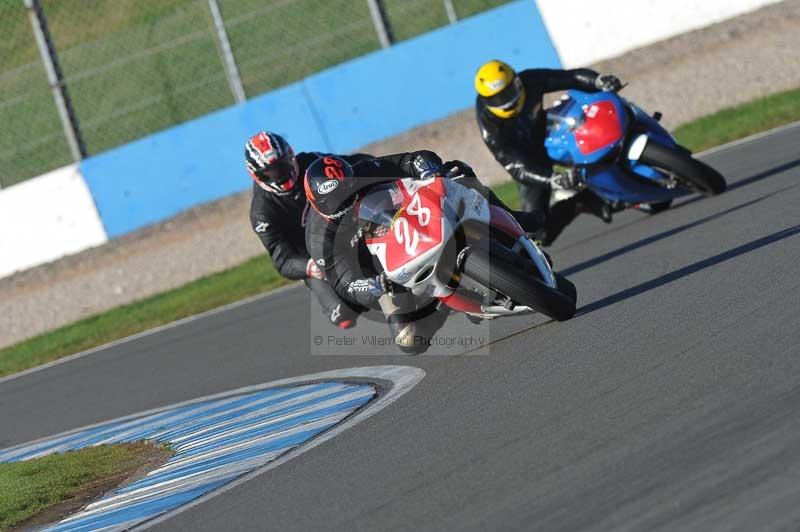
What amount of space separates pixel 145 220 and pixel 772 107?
8.16 meters

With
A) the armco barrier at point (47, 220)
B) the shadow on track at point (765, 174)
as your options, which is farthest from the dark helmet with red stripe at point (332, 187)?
the armco barrier at point (47, 220)

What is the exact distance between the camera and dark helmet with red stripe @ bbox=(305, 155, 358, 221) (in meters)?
7.45

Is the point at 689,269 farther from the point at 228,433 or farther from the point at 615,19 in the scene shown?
the point at 615,19

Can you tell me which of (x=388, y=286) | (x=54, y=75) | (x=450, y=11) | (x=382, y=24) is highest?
(x=54, y=75)

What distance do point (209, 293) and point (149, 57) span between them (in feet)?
17.3

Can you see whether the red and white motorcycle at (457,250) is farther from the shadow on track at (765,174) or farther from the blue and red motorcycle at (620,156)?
the shadow on track at (765,174)

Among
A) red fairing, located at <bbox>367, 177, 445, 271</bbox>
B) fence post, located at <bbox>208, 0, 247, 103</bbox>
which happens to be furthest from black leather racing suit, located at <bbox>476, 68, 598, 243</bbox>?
fence post, located at <bbox>208, 0, 247, 103</bbox>

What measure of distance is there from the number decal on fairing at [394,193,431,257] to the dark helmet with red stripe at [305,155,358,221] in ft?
1.59

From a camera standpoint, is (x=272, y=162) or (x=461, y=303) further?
(x=272, y=162)

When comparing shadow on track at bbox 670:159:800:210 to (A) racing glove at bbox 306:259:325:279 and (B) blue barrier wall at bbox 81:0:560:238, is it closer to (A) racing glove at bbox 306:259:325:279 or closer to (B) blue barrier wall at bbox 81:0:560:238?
(A) racing glove at bbox 306:259:325:279

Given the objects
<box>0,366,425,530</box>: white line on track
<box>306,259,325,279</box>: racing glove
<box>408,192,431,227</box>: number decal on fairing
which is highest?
<box>408,192,431,227</box>: number decal on fairing

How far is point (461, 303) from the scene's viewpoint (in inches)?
295

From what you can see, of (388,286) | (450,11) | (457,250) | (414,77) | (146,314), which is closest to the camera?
(457,250)

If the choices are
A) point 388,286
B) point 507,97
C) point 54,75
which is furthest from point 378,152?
point 388,286
